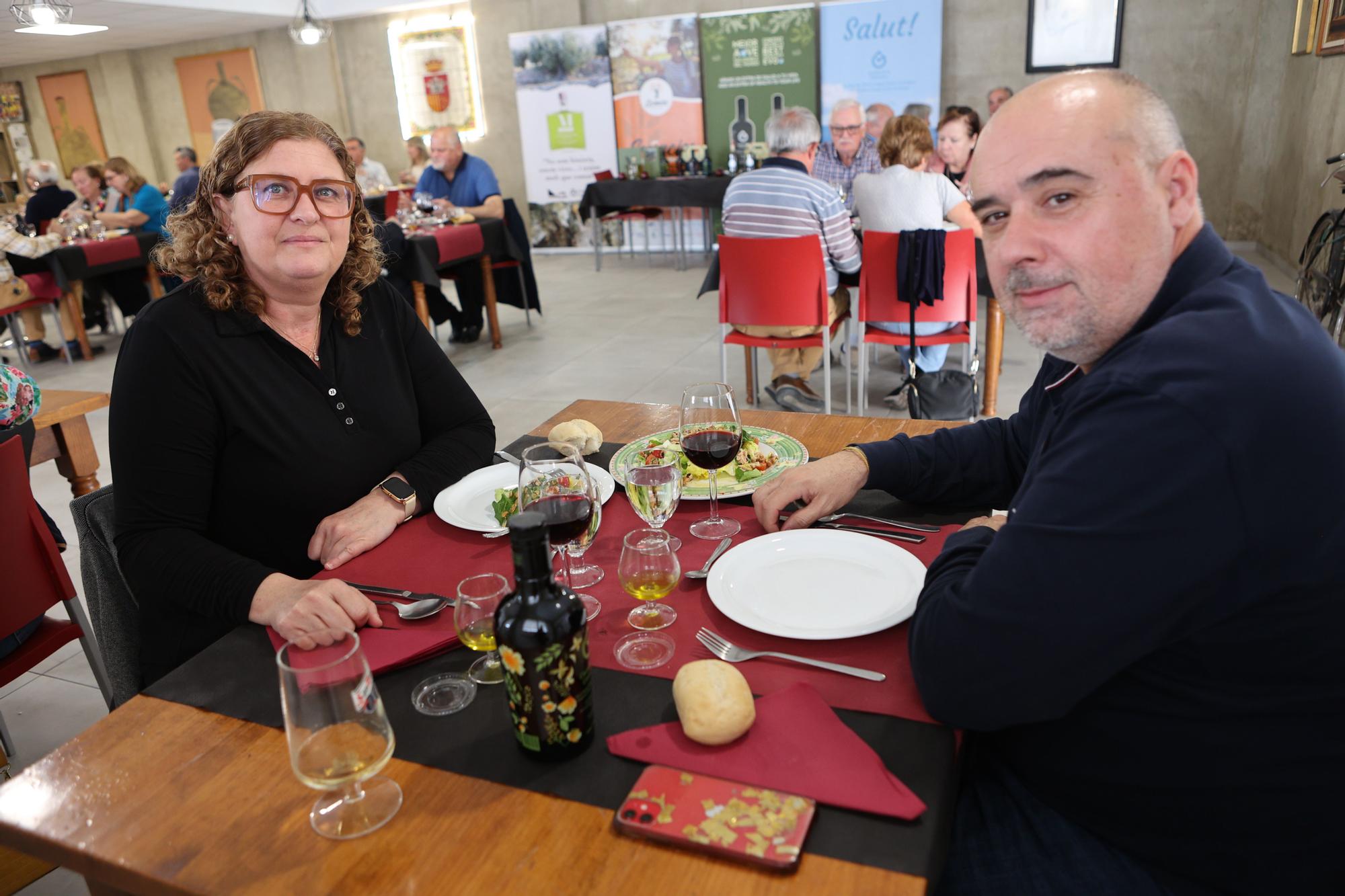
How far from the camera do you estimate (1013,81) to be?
851cm

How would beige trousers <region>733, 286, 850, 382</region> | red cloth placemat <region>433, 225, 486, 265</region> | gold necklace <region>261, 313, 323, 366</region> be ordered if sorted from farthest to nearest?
red cloth placemat <region>433, 225, 486, 265</region> < beige trousers <region>733, 286, 850, 382</region> < gold necklace <region>261, 313, 323, 366</region>

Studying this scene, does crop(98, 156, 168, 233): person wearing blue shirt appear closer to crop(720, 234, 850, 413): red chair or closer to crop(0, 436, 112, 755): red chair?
crop(720, 234, 850, 413): red chair

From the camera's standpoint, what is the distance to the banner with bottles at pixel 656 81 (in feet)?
30.5

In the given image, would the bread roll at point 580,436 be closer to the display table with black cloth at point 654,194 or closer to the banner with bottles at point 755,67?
the display table with black cloth at point 654,194

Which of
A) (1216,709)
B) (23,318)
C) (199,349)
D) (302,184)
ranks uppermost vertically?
(302,184)

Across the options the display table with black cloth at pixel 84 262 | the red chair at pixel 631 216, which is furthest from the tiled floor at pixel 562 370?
the red chair at pixel 631 216

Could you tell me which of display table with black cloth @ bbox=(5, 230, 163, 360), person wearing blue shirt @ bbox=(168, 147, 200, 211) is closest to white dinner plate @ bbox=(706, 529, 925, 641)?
person wearing blue shirt @ bbox=(168, 147, 200, 211)

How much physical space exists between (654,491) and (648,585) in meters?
0.14

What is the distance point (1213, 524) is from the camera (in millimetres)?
817

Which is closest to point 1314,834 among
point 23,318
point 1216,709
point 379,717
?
point 1216,709

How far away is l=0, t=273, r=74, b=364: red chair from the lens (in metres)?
6.06

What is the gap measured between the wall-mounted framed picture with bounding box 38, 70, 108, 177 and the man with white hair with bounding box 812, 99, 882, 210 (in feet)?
37.8

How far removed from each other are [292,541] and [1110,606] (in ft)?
4.45

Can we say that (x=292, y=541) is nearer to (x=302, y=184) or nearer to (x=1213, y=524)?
(x=302, y=184)
